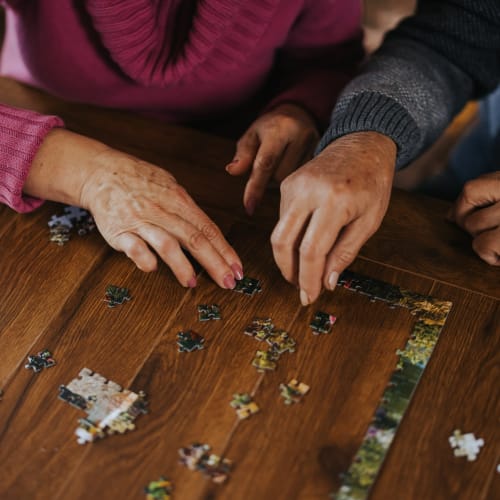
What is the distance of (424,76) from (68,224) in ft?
2.98

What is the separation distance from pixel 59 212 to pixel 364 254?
69 cm

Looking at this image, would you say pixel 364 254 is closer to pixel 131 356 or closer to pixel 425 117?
pixel 425 117

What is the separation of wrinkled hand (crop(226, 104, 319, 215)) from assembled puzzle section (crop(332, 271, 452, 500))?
0.97 ft

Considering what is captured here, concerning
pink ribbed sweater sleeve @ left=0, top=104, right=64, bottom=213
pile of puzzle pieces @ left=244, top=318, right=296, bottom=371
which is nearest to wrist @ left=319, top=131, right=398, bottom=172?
pile of puzzle pieces @ left=244, top=318, right=296, bottom=371

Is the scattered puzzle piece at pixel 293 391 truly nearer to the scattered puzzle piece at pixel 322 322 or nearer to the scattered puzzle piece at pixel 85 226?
the scattered puzzle piece at pixel 322 322

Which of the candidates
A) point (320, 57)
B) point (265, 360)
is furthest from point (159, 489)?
point (320, 57)

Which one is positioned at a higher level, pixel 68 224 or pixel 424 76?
pixel 424 76

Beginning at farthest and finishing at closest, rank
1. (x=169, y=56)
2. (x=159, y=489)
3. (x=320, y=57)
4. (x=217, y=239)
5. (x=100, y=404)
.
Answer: (x=320, y=57) < (x=169, y=56) < (x=217, y=239) < (x=100, y=404) < (x=159, y=489)

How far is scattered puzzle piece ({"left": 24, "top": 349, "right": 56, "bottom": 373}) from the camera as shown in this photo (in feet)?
4.14

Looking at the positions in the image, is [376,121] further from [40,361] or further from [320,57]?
[40,361]

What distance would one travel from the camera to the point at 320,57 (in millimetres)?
1920

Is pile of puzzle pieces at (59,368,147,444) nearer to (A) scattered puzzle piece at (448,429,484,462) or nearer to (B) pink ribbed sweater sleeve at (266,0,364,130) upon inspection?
(A) scattered puzzle piece at (448,429,484,462)

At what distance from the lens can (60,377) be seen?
1.25 metres

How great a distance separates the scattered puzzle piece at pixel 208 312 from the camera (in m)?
1.34
